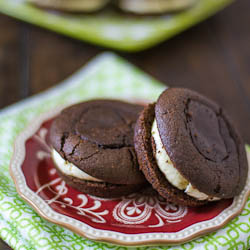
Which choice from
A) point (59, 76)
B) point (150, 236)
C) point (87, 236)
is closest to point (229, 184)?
point (150, 236)

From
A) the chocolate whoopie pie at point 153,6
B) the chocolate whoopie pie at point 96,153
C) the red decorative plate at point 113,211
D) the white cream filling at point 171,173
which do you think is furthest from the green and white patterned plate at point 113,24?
the white cream filling at point 171,173

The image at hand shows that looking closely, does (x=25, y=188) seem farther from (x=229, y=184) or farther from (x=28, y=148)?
(x=229, y=184)

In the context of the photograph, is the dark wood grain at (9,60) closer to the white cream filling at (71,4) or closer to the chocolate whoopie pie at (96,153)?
the white cream filling at (71,4)

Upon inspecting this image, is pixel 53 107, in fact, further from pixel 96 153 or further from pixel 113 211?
pixel 113 211

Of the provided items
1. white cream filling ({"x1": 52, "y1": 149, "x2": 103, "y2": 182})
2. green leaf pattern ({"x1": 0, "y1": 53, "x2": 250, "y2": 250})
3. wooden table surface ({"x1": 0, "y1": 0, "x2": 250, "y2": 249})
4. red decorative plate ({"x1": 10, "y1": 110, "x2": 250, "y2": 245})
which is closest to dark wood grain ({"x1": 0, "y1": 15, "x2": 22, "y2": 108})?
wooden table surface ({"x1": 0, "y1": 0, "x2": 250, "y2": 249})

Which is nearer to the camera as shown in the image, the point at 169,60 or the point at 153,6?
the point at 169,60

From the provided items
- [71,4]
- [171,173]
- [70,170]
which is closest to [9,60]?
[71,4]
